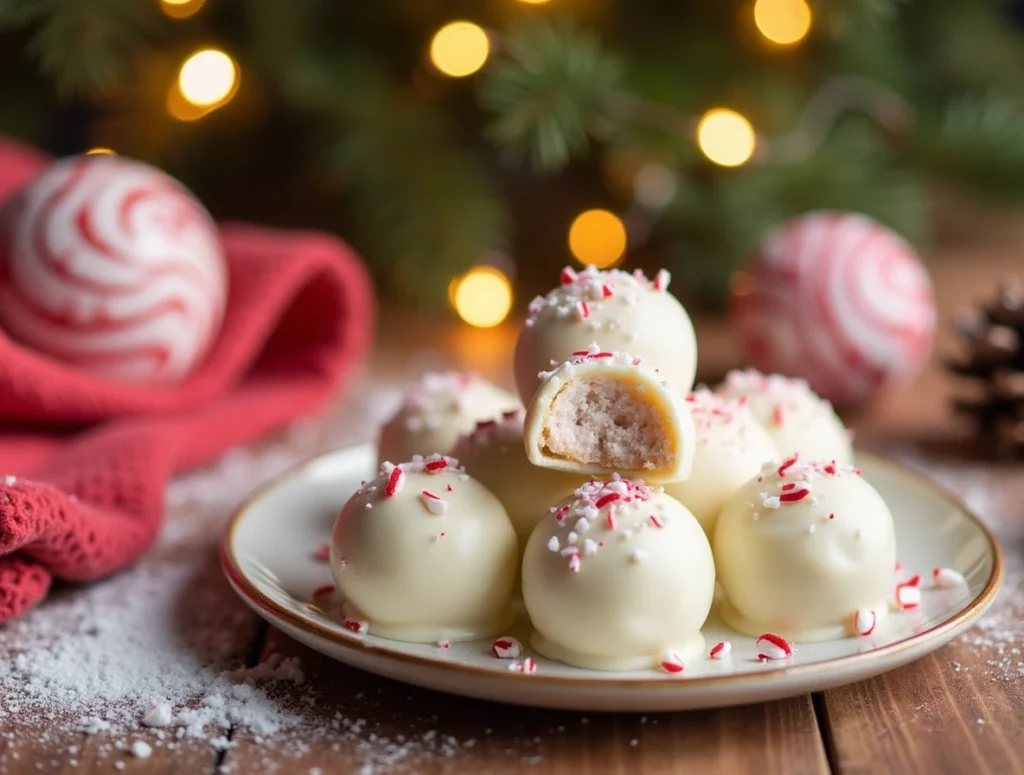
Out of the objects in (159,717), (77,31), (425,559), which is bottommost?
(159,717)

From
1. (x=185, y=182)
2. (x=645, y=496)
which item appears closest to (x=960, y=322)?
(x=645, y=496)

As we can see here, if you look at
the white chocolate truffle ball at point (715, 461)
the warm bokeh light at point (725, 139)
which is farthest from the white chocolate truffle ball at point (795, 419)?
the warm bokeh light at point (725, 139)

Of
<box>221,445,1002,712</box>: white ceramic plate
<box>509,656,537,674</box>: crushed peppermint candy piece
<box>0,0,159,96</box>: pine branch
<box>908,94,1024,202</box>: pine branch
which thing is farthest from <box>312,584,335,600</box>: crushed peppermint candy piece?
<box>908,94,1024,202</box>: pine branch

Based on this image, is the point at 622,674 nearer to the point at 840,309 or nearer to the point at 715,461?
the point at 715,461

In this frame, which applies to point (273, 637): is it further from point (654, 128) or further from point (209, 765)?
point (654, 128)

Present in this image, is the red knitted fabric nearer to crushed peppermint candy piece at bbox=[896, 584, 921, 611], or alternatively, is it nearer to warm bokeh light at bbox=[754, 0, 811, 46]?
crushed peppermint candy piece at bbox=[896, 584, 921, 611]

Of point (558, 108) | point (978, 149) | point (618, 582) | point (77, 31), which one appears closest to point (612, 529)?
point (618, 582)
